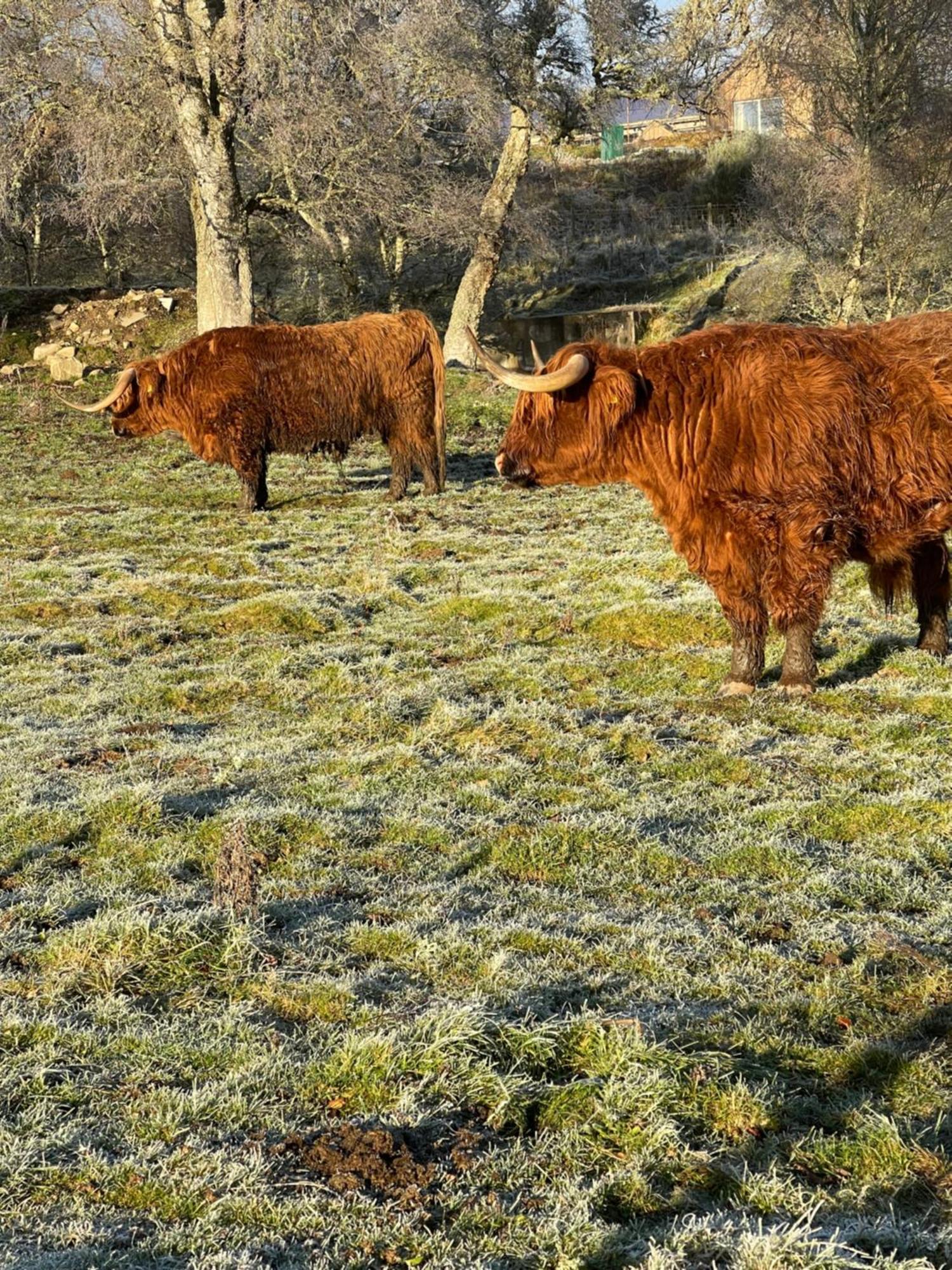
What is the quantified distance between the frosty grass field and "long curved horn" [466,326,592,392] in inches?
70.5

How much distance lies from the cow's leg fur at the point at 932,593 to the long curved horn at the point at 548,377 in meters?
2.23

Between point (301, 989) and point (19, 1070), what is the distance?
0.85 meters

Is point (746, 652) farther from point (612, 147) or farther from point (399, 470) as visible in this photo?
point (612, 147)

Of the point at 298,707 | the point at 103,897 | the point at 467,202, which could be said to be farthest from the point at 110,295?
the point at 103,897

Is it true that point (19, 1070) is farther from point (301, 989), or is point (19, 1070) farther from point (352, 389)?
point (352, 389)

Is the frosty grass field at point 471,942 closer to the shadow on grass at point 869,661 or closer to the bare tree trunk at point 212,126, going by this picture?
the shadow on grass at point 869,661

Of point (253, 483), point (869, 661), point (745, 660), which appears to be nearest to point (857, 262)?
point (253, 483)

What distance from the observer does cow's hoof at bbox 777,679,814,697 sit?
269 inches

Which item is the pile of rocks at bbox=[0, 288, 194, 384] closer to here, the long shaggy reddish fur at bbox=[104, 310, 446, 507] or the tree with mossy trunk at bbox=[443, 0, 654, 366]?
the tree with mossy trunk at bbox=[443, 0, 654, 366]

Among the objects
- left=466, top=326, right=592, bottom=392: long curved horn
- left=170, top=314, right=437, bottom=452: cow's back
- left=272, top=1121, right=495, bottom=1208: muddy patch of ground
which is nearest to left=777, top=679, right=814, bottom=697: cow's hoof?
left=466, top=326, right=592, bottom=392: long curved horn

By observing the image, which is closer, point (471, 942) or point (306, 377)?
point (471, 942)

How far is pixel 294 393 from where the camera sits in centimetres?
1262

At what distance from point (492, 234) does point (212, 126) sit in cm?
640

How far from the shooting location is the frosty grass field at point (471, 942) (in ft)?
8.80
